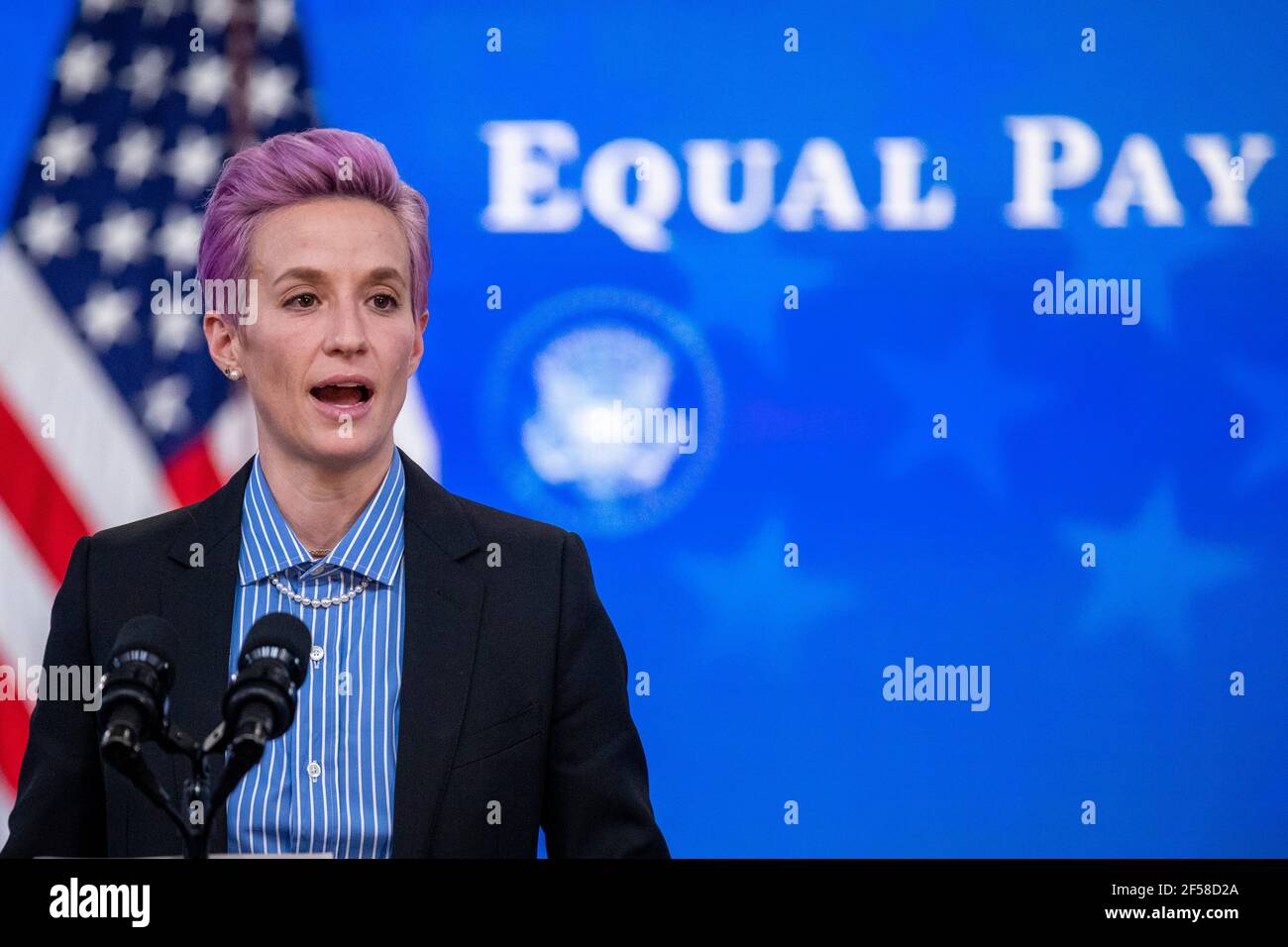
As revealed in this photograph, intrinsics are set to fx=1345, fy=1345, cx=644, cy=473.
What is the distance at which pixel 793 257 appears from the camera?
315 centimetres

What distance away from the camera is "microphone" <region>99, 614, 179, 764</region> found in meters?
1.19

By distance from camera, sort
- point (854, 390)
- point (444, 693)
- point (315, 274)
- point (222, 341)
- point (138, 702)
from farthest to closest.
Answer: point (854, 390)
point (222, 341)
point (315, 274)
point (444, 693)
point (138, 702)

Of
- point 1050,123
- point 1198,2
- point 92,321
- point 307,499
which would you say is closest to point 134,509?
point 92,321

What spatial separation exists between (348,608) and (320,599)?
0.15 feet

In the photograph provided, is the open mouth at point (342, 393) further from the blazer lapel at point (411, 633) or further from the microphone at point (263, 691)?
the microphone at point (263, 691)

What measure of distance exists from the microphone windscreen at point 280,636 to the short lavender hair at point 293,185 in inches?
37.9

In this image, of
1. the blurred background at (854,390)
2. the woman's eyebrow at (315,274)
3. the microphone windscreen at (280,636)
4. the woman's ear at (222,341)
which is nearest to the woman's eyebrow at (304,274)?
the woman's eyebrow at (315,274)

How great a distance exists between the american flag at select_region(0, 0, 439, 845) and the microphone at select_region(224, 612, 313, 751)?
1.90 meters

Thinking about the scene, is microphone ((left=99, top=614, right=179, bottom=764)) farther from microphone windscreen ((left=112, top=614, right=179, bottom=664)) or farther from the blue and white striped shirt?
the blue and white striped shirt

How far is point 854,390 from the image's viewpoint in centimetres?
313

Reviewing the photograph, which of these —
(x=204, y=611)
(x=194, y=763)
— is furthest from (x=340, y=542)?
(x=194, y=763)

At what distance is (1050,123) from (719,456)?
43.0 inches

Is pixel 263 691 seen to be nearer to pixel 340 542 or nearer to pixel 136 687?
pixel 136 687

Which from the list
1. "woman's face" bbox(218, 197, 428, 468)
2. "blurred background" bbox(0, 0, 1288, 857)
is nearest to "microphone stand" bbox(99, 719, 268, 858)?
"woman's face" bbox(218, 197, 428, 468)
